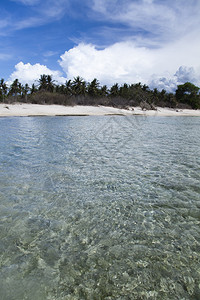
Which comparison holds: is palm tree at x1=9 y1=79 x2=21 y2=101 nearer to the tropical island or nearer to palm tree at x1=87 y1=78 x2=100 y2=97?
the tropical island

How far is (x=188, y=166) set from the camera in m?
7.37

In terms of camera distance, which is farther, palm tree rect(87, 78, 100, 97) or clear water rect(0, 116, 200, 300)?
palm tree rect(87, 78, 100, 97)

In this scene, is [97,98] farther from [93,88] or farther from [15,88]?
[15,88]

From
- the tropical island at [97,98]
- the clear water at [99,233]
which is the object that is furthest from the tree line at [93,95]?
the clear water at [99,233]

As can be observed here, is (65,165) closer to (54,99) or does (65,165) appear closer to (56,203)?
(56,203)

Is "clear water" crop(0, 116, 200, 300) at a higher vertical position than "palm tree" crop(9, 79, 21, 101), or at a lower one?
lower

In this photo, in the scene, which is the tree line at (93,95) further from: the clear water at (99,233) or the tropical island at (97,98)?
the clear water at (99,233)

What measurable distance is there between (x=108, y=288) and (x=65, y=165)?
5.21m

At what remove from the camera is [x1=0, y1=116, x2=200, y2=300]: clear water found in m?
2.44

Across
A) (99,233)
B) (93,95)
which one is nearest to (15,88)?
(93,95)

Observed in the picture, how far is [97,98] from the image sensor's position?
70125mm

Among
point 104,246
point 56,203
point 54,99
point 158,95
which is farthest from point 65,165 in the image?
point 158,95

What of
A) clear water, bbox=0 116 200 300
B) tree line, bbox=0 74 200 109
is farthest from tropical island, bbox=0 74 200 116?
clear water, bbox=0 116 200 300

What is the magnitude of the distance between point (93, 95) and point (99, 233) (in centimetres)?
7357
